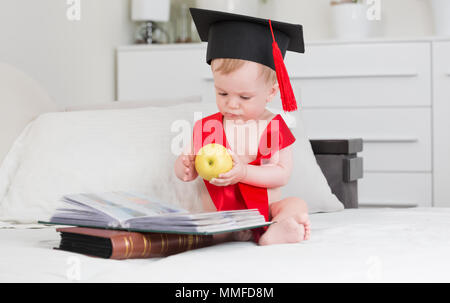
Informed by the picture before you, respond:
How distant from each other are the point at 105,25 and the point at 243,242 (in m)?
1.83

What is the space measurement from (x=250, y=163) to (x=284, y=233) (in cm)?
18

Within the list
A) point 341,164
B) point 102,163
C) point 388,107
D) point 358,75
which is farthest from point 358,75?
point 102,163

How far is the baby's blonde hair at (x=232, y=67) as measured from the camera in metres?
1.06

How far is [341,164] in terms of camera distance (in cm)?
166

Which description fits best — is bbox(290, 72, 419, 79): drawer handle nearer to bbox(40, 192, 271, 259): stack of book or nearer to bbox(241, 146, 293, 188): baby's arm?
bbox(241, 146, 293, 188): baby's arm

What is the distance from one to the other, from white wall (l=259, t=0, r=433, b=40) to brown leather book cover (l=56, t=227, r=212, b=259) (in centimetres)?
221

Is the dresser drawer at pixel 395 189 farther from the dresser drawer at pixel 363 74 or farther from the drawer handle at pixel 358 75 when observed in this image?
the drawer handle at pixel 358 75

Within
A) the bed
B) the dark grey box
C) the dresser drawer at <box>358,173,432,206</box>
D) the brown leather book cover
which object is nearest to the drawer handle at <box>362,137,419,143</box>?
the dresser drawer at <box>358,173,432,206</box>

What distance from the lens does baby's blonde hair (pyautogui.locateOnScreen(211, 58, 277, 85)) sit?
106 cm

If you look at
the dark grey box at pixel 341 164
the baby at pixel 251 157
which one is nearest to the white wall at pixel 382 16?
the dark grey box at pixel 341 164

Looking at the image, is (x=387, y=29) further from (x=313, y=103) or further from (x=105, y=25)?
(x=105, y=25)
